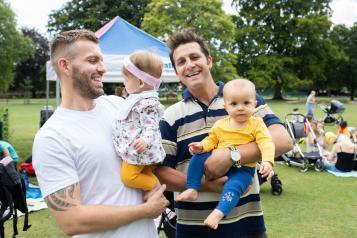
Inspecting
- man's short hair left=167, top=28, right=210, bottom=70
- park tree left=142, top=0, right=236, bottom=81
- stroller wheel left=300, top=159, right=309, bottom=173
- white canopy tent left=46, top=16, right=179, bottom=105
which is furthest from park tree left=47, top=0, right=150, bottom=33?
man's short hair left=167, top=28, right=210, bottom=70

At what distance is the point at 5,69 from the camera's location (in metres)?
53.9

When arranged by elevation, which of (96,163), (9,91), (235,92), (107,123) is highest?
(235,92)

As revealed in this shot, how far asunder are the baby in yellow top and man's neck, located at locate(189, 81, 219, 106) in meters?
0.18

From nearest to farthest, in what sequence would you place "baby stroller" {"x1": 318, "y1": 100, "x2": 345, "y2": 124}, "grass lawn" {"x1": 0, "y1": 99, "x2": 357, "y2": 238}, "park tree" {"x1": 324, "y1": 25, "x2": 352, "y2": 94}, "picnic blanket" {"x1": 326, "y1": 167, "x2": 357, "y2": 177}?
"grass lawn" {"x1": 0, "y1": 99, "x2": 357, "y2": 238} < "picnic blanket" {"x1": 326, "y1": 167, "x2": 357, "y2": 177} < "baby stroller" {"x1": 318, "y1": 100, "x2": 345, "y2": 124} < "park tree" {"x1": 324, "y1": 25, "x2": 352, "y2": 94}

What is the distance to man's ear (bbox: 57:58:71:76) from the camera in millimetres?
2090

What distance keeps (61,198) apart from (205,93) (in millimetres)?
1165

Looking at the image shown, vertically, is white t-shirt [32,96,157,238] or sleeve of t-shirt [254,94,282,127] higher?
sleeve of t-shirt [254,94,282,127]

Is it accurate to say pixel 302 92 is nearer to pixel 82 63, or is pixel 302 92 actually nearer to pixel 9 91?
pixel 9 91

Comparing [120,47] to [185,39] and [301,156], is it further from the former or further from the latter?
[185,39]

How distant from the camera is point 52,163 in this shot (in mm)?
1912

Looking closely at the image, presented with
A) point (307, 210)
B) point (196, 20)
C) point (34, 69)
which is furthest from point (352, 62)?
point (307, 210)

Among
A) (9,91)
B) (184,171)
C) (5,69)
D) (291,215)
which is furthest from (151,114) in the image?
(9,91)

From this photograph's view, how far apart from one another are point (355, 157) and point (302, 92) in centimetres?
6308

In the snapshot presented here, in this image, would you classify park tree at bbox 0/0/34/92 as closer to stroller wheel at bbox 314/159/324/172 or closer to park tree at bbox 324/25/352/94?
park tree at bbox 324/25/352/94
